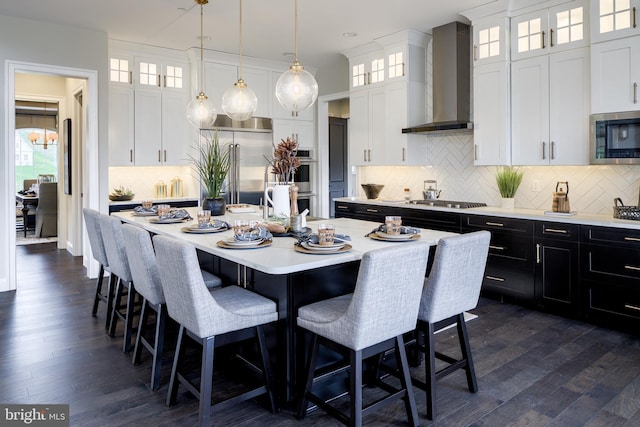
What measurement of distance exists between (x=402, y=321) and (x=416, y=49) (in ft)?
13.9

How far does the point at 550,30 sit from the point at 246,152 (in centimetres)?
407

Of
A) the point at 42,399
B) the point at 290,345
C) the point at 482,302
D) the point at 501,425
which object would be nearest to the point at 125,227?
the point at 42,399

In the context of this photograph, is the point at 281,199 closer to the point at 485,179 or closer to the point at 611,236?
the point at 611,236

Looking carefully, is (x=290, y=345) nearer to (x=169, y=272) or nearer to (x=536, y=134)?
(x=169, y=272)

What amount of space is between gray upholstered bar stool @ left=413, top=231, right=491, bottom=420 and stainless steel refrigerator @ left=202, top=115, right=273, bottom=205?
427 centimetres

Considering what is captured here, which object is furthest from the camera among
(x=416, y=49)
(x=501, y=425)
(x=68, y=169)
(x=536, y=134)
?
(x=68, y=169)

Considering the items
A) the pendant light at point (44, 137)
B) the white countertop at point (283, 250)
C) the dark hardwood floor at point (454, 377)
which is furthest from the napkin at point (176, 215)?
the pendant light at point (44, 137)

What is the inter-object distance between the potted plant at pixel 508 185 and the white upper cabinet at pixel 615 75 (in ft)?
3.18

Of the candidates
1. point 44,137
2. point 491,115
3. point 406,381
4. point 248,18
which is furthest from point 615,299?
point 44,137

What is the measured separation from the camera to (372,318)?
197 cm

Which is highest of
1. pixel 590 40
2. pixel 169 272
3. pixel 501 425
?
pixel 590 40

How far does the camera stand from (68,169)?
22.8 feet

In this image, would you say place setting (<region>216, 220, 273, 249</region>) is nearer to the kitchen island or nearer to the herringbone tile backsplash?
the kitchen island

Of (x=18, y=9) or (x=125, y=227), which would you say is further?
(x=18, y=9)
